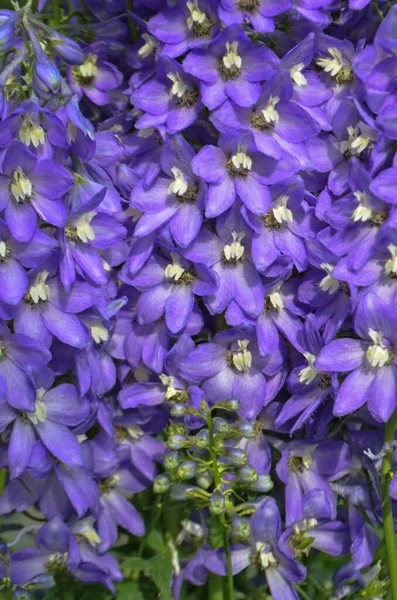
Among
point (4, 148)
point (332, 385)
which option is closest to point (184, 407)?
point (332, 385)

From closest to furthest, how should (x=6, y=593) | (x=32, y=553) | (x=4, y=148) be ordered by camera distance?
(x=4, y=148), (x=6, y=593), (x=32, y=553)

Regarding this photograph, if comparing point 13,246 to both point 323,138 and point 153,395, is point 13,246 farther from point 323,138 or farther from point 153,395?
point 323,138

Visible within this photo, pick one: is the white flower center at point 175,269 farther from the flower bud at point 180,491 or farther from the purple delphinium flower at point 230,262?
the flower bud at point 180,491

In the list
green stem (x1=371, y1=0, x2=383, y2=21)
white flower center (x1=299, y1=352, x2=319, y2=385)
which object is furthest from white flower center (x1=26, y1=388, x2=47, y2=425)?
green stem (x1=371, y1=0, x2=383, y2=21)

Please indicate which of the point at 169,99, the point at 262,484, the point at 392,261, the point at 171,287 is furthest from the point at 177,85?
the point at 262,484

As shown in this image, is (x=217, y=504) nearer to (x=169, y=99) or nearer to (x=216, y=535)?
(x=216, y=535)
